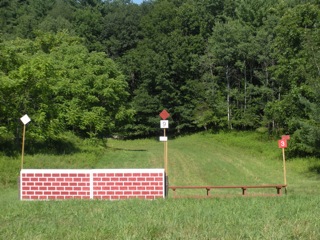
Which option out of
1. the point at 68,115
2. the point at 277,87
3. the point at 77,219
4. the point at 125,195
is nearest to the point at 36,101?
the point at 68,115

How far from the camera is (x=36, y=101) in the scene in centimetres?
2753

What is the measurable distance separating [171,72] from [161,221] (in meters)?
46.2

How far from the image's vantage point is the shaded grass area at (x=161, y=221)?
239 inches

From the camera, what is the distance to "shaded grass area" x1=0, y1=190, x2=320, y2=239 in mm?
6062

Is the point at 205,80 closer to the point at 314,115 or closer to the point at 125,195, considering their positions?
the point at 314,115

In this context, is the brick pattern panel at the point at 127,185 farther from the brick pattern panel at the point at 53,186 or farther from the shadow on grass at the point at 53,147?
the shadow on grass at the point at 53,147

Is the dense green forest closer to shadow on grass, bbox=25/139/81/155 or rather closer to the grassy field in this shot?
shadow on grass, bbox=25/139/81/155

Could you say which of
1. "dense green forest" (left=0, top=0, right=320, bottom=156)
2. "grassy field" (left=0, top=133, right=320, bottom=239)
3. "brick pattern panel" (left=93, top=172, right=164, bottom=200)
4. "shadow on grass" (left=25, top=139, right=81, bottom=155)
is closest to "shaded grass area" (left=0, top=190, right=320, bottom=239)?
"grassy field" (left=0, top=133, right=320, bottom=239)

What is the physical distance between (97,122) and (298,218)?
1171 inches

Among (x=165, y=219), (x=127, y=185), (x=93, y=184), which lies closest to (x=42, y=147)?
(x=93, y=184)

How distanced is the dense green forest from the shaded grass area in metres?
16.4

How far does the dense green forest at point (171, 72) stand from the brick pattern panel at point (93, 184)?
12.2 metres

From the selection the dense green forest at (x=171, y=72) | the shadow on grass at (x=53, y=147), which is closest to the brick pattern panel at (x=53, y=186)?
the dense green forest at (x=171, y=72)

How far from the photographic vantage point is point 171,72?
2072 inches
